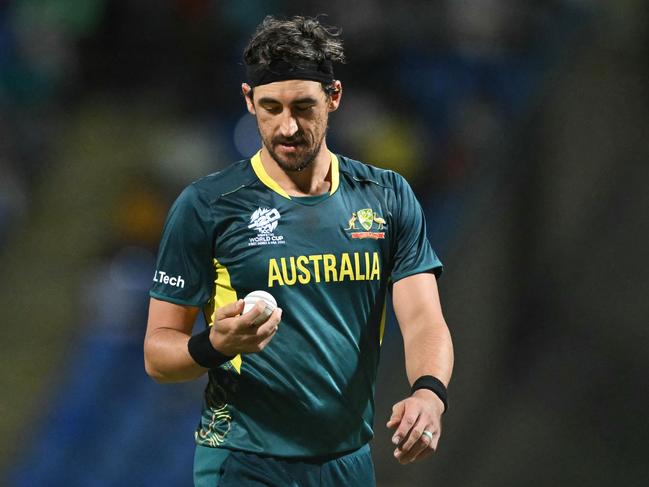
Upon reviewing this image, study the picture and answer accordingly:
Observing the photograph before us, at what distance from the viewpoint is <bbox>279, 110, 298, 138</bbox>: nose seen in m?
3.64

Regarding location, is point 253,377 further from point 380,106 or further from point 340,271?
point 380,106

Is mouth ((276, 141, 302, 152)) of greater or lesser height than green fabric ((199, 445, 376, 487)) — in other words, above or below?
above

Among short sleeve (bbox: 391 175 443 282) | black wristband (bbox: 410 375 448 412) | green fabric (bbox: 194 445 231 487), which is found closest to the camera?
black wristband (bbox: 410 375 448 412)

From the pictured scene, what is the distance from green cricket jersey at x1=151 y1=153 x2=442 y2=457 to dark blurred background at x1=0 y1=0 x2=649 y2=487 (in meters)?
3.52

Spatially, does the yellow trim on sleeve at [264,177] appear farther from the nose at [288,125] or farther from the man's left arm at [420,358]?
the man's left arm at [420,358]

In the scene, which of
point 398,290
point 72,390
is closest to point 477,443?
point 72,390

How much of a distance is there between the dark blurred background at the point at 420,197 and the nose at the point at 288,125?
399cm

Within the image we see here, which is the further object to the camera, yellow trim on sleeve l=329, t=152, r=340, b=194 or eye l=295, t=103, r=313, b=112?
yellow trim on sleeve l=329, t=152, r=340, b=194

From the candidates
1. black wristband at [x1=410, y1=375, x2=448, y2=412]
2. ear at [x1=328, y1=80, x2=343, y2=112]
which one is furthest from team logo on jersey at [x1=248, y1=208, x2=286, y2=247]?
black wristband at [x1=410, y1=375, x2=448, y2=412]

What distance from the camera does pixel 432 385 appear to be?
3.53 meters

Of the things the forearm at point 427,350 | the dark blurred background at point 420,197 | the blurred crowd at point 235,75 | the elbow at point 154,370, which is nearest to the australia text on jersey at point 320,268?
the forearm at point 427,350

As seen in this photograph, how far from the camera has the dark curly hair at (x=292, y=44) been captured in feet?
12.2

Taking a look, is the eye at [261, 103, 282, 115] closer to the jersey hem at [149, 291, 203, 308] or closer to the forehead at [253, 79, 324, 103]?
the forehead at [253, 79, 324, 103]

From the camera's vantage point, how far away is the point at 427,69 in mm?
9375
